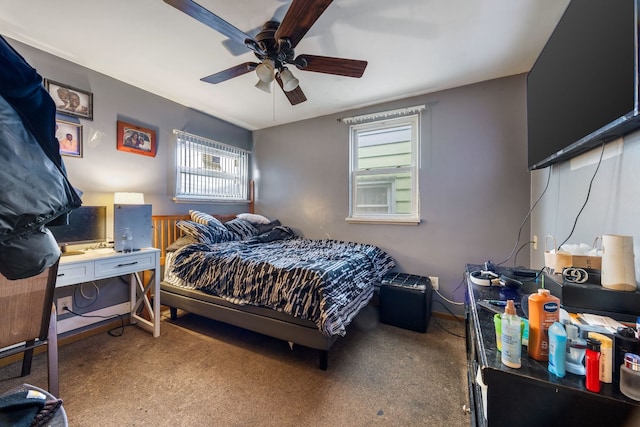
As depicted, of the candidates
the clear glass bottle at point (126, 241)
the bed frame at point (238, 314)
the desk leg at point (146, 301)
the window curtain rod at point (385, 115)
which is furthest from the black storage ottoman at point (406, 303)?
the clear glass bottle at point (126, 241)

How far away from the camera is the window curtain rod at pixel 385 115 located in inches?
111

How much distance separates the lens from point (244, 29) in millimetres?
1837

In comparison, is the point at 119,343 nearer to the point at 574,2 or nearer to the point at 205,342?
the point at 205,342

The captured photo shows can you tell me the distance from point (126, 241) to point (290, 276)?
148 cm

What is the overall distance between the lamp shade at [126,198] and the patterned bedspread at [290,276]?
0.61 m

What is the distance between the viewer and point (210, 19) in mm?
1393

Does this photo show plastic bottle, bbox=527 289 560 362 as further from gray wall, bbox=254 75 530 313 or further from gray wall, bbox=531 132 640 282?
gray wall, bbox=254 75 530 313

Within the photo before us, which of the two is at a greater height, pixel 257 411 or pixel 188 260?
pixel 188 260

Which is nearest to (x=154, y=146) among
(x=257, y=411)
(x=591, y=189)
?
(x=257, y=411)

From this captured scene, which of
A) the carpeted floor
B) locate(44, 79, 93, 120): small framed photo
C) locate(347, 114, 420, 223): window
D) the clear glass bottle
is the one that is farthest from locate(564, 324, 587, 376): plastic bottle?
locate(44, 79, 93, 120): small framed photo

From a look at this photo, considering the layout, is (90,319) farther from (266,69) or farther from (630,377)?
(630,377)

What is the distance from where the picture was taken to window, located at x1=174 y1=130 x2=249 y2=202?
122 inches

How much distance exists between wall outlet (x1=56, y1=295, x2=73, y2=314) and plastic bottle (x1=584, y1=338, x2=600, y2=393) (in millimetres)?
3227

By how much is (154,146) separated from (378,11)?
2.57 m
